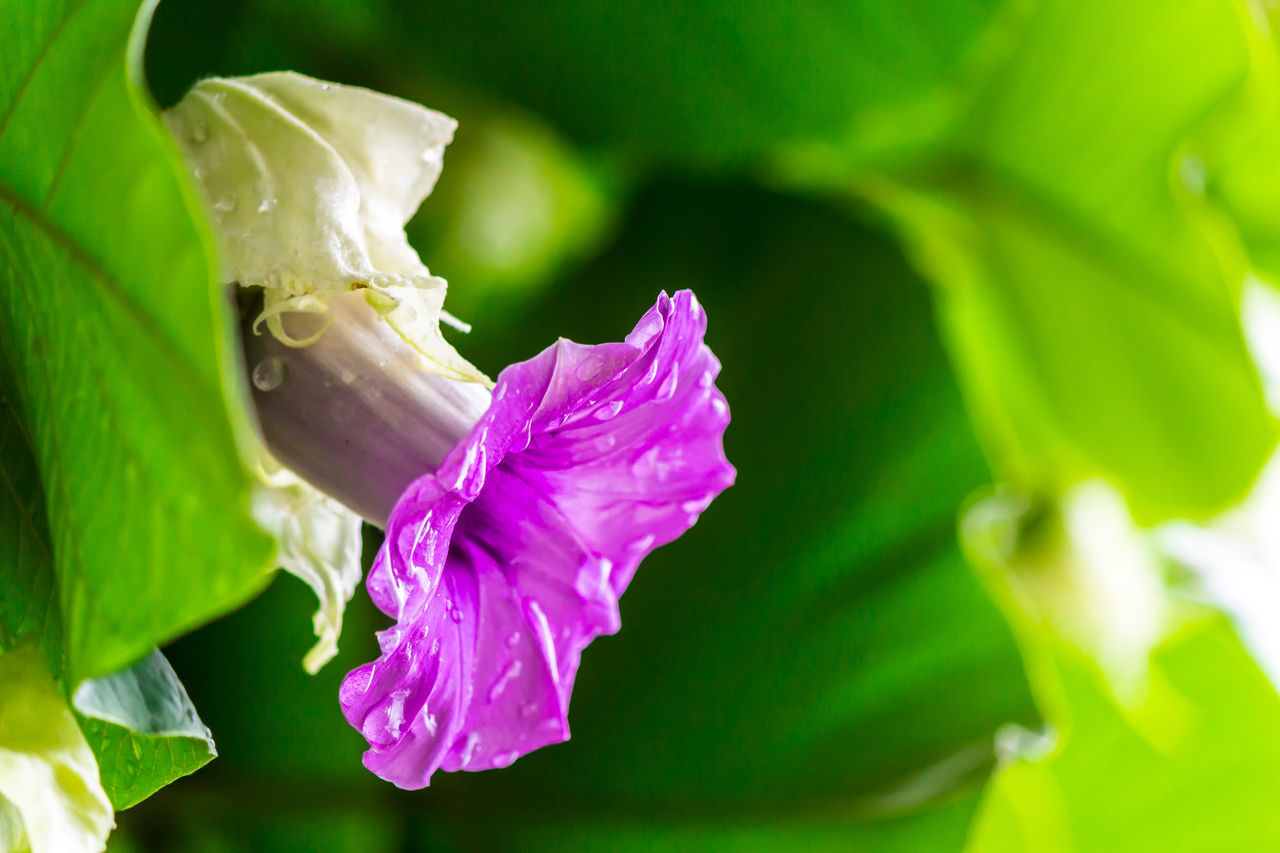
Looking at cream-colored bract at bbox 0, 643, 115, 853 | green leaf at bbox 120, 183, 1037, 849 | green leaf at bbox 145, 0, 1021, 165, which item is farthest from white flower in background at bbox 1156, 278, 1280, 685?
cream-colored bract at bbox 0, 643, 115, 853

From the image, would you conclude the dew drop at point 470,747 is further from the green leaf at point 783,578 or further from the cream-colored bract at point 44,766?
the green leaf at point 783,578

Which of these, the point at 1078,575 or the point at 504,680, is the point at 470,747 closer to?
the point at 504,680

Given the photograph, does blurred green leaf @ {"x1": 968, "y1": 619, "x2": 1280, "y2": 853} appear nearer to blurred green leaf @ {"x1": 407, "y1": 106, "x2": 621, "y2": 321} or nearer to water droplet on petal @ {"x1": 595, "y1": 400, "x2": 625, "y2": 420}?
blurred green leaf @ {"x1": 407, "y1": 106, "x2": 621, "y2": 321}

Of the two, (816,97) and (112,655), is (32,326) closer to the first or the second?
(112,655)

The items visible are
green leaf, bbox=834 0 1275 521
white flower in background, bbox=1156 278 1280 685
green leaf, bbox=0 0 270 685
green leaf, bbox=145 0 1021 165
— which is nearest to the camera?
green leaf, bbox=0 0 270 685

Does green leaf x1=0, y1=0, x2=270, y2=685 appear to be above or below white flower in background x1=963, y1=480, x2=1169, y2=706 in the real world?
below

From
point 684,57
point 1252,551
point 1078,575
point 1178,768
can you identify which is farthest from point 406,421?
point 1252,551

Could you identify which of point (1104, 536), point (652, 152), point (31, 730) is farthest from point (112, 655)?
point (1104, 536)
